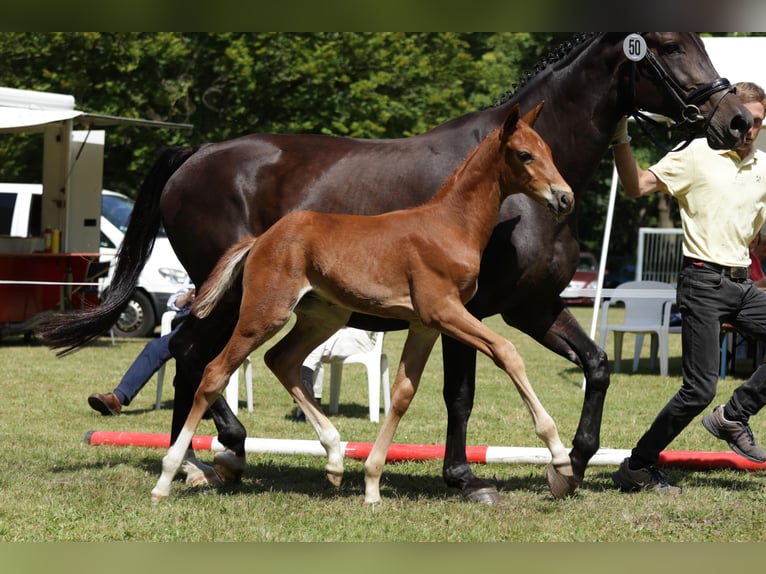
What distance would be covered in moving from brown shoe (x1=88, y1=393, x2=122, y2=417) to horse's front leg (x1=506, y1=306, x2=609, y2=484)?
4.54 metres

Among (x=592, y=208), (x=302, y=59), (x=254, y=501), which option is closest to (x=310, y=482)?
(x=254, y=501)

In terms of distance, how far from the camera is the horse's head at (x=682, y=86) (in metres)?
5.23

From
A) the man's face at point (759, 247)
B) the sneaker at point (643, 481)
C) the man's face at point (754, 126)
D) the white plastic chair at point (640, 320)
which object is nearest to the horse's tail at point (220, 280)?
the sneaker at point (643, 481)

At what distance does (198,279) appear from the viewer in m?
6.25

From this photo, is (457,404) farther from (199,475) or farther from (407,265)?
(199,475)

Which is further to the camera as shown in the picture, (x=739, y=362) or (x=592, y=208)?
(x=592, y=208)

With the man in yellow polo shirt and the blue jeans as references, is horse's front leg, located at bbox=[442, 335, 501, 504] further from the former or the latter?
the blue jeans

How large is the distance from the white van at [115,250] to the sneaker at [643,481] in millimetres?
10707

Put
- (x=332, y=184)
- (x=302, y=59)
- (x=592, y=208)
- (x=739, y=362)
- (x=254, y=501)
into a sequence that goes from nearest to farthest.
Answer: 1. (x=254, y=501)
2. (x=332, y=184)
3. (x=739, y=362)
4. (x=302, y=59)
5. (x=592, y=208)

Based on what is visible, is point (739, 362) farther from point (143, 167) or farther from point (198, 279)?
point (143, 167)

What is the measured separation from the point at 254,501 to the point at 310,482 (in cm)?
76

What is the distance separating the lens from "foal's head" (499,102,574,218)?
5.00 metres

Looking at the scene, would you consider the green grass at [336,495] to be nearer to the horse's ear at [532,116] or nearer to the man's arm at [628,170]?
the man's arm at [628,170]

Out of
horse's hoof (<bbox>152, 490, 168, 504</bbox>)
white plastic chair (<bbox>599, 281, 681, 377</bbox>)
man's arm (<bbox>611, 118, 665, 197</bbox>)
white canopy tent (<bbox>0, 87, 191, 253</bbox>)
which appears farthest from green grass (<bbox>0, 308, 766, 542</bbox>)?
white canopy tent (<bbox>0, 87, 191, 253</bbox>)
